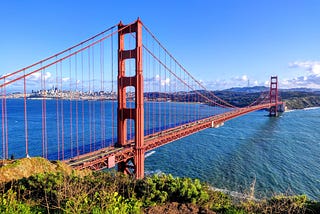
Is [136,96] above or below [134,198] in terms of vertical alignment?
above

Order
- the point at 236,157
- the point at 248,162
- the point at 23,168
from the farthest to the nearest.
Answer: the point at 236,157 < the point at 248,162 < the point at 23,168

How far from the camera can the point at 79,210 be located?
4559 millimetres

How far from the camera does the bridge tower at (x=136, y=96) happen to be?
60.1ft

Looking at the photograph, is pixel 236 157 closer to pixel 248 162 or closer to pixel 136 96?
pixel 248 162

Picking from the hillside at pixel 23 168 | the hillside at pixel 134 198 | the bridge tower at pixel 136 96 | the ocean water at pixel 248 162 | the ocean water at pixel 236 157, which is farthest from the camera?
the ocean water at pixel 236 157

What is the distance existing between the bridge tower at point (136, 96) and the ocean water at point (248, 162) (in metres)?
6.15

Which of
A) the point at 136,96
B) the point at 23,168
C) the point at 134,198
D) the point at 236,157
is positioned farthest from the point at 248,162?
the point at 134,198

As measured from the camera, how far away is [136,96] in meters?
18.3

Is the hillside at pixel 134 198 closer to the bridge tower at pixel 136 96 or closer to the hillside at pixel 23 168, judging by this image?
the hillside at pixel 23 168

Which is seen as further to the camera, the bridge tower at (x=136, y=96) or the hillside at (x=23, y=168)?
the bridge tower at (x=136, y=96)

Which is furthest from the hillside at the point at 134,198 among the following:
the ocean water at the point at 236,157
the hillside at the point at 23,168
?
the ocean water at the point at 236,157

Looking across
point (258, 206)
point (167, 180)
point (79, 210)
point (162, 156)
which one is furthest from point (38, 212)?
point (162, 156)

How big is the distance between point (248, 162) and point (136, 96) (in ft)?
50.6

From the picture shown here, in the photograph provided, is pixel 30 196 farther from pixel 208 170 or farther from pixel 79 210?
pixel 208 170
